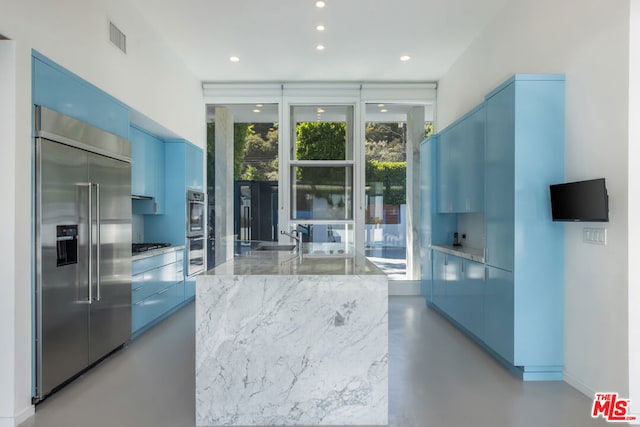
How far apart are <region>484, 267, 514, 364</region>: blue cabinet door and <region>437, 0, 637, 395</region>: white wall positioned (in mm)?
399

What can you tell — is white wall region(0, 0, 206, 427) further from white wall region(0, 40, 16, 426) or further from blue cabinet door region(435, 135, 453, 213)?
blue cabinet door region(435, 135, 453, 213)

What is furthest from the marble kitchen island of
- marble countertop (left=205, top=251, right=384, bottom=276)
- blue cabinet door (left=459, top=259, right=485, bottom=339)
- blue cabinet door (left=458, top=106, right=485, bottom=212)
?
blue cabinet door (left=458, top=106, right=485, bottom=212)

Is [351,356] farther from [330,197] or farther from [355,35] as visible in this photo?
[330,197]

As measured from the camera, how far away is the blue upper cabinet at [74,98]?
9.02 feet

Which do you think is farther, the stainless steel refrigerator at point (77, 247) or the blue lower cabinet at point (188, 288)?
the blue lower cabinet at point (188, 288)

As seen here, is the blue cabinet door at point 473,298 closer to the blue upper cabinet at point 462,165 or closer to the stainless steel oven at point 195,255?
the blue upper cabinet at point 462,165

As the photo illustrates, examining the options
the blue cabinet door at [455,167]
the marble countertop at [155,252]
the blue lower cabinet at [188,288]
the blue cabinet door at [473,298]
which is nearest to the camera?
the blue cabinet door at [473,298]

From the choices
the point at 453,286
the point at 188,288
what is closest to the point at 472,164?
the point at 453,286

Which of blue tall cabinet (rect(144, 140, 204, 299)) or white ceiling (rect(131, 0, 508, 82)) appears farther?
blue tall cabinet (rect(144, 140, 204, 299))

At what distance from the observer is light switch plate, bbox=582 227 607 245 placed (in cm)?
270

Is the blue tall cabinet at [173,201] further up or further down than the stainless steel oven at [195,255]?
further up

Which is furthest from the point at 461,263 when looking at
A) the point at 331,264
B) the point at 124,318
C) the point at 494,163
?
the point at 124,318

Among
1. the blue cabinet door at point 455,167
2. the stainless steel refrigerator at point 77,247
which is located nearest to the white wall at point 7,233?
the stainless steel refrigerator at point 77,247

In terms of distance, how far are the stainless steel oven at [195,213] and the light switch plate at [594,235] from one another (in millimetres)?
4732
